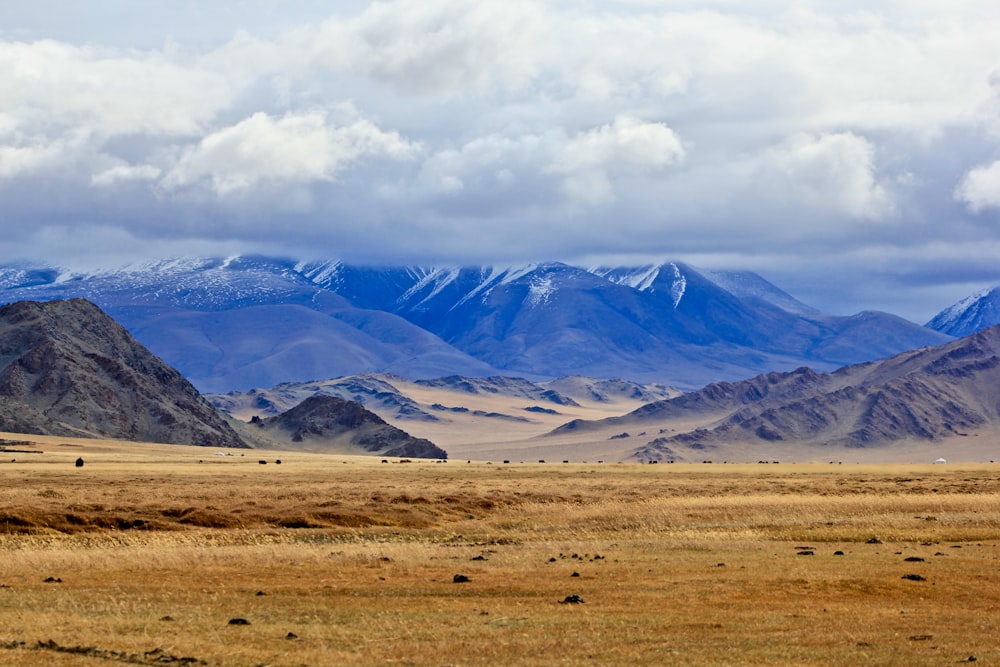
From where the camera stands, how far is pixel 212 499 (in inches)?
2793


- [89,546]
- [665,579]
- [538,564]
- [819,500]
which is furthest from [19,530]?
[819,500]

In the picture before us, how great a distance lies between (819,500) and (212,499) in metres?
35.2

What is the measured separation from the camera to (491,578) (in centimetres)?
4069

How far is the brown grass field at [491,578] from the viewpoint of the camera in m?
28.3

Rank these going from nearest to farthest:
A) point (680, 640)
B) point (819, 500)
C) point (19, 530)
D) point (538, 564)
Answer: point (680, 640) < point (538, 564) < point (19, 530) < point (819, 500)

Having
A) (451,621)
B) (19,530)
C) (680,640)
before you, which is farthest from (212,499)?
(680,640)

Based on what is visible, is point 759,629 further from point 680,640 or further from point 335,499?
point 335,499

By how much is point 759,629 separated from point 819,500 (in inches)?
1912

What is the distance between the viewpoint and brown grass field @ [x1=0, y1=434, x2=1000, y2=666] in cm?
2830

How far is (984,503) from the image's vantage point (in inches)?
2943

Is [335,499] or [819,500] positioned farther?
[819,500]

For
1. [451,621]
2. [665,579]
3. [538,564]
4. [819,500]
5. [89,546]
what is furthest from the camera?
[819,500]

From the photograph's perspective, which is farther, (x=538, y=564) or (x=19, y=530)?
(x=19, y=530)

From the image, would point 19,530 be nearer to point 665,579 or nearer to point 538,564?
point 538,564
